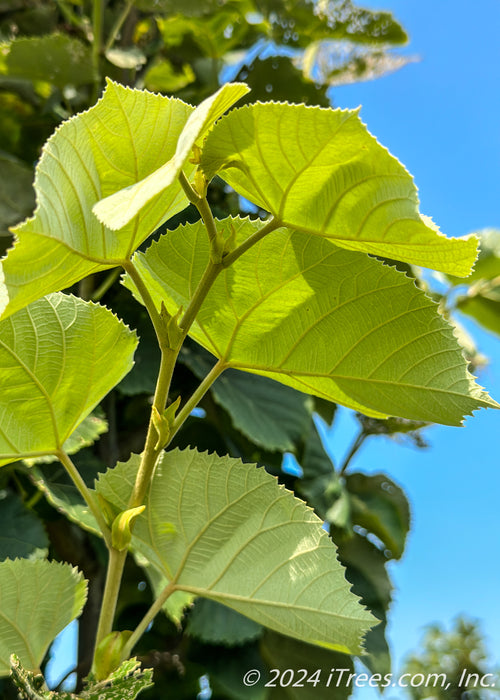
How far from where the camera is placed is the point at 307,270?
45cm

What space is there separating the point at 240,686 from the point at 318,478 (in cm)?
36

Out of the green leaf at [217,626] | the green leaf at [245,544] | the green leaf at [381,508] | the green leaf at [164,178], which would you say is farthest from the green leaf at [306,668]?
the green leaf at [164,178]

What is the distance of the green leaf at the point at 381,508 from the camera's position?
1.24 metres

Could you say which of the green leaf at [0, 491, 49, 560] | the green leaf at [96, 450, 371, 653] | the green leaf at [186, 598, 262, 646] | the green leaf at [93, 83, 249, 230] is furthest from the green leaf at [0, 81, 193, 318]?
the green leaf at [186, 598, 262, 646]

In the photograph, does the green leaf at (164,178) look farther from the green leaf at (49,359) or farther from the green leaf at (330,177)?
the green leaf at (49,359)

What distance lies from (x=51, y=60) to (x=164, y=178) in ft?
3.32

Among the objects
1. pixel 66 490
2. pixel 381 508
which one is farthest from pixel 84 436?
pixel 381 508

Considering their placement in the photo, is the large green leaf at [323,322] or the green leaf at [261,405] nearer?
the large green leaf at [323,322]

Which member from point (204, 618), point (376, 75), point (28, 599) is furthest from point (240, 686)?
point (376, 75)

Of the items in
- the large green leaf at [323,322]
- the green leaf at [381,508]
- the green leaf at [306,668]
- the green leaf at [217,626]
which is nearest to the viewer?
the large green leaf at [323,322]

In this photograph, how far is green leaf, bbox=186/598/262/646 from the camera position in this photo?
0.96 metres

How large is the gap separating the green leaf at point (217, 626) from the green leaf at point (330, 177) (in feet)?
2.45

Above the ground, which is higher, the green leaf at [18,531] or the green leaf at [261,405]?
the green leaf at [261,405]

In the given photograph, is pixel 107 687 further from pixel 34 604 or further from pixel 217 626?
pixel 217 626
